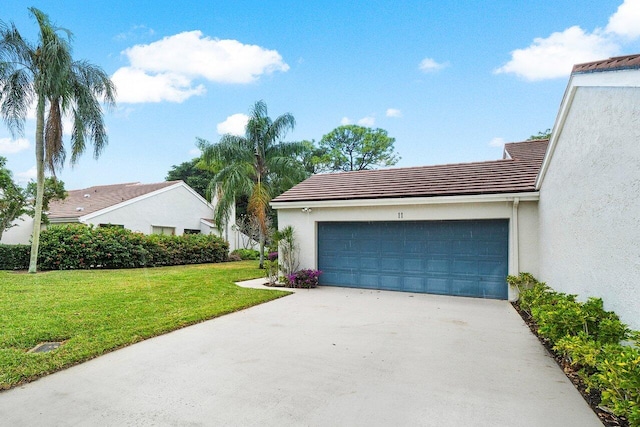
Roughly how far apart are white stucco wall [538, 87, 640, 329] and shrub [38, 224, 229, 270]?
17381mm

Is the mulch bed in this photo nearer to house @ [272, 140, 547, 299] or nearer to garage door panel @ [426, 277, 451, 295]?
house @ [272, 140, 547, 299]

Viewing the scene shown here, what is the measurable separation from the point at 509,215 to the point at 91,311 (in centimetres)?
1054

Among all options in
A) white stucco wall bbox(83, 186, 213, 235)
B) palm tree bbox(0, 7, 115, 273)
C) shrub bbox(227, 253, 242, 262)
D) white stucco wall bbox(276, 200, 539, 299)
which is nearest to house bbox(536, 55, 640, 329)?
white stucco wall bbox(276, 200, 539, 299)

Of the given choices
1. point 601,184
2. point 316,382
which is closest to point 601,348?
point 601,184

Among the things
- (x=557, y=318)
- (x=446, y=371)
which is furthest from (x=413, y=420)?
(x=557, y=318)

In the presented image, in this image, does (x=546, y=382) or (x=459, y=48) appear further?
(x=459, y=48)

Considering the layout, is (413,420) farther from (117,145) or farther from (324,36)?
(117,145)

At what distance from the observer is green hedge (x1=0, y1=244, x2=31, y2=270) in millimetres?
14789

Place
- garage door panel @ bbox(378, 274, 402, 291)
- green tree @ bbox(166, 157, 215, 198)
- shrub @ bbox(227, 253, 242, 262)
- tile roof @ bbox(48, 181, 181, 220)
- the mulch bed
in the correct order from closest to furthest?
the mulch bed < garage door panel @ bbox(378, 274, 402, 291) < tile roof @ bbox(48, 181, 181, 220) < shrub @ bbox(227, 253, 242, 262) < green tree @ bbox(166, 157, 215, 198)

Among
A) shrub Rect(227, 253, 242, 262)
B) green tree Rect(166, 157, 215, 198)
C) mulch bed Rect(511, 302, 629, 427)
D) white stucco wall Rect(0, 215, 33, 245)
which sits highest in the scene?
green tree Rect(166, 157, 215, 198)

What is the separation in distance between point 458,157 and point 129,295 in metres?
24.2

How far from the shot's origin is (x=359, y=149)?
3891cm

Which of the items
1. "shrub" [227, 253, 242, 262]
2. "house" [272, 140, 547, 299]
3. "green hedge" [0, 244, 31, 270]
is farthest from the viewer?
"shrub" [227, 253, 242, 262]

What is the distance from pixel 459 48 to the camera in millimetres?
13406
